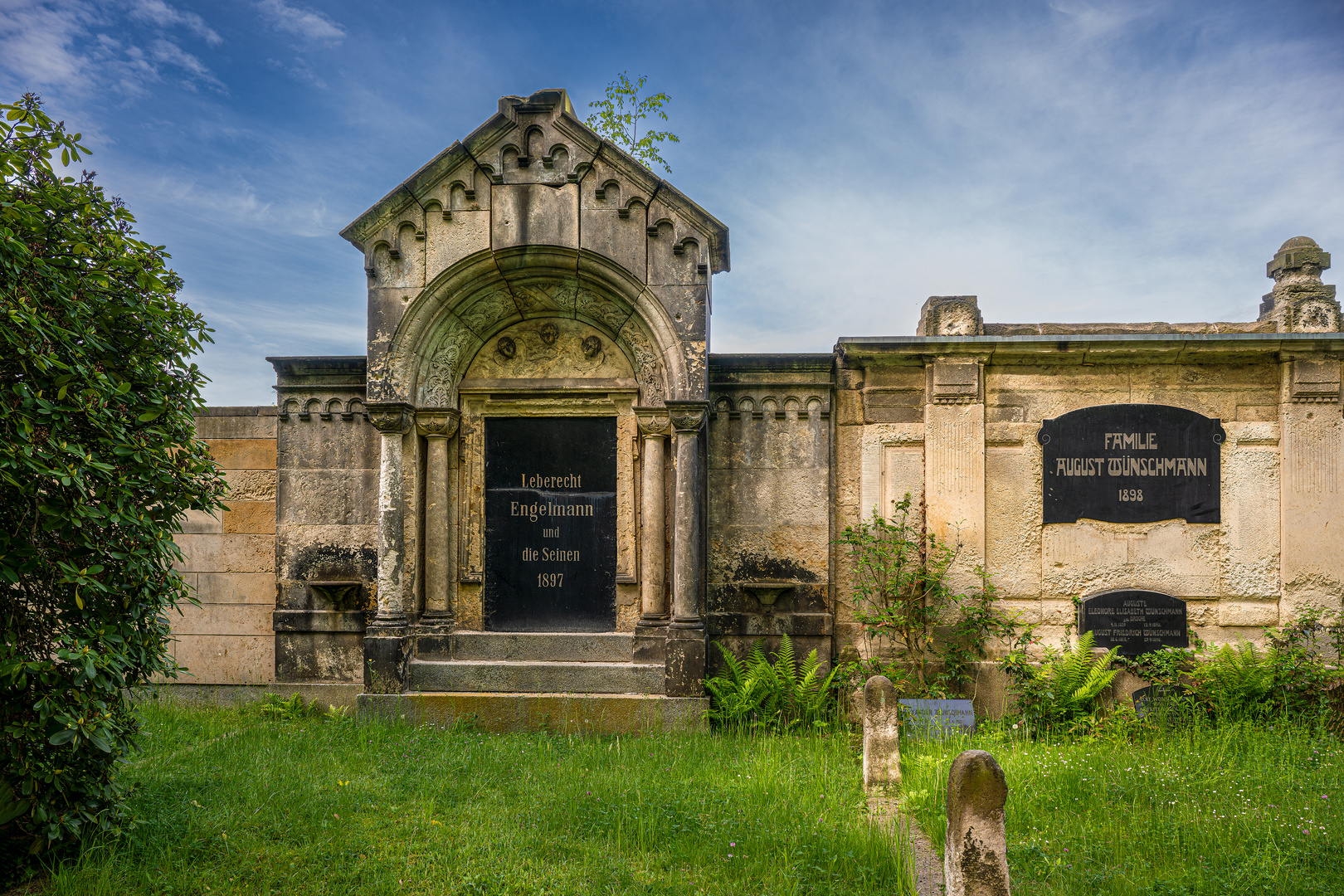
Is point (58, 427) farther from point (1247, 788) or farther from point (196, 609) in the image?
point (1247, 788)

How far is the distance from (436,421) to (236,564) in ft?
9.26

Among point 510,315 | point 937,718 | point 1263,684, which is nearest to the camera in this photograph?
point 937,718

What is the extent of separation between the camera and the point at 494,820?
4.20 metres

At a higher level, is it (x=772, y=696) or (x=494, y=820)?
(x=772, y=696)

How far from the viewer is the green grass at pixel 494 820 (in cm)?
353

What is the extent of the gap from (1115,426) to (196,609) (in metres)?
9.47

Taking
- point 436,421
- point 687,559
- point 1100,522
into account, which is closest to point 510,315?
point 436,421

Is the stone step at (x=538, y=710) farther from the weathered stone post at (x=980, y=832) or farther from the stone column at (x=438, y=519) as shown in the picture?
the weathered stone post at (x=980, y=832)

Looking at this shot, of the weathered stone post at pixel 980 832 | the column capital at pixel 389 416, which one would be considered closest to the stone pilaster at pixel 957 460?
the weathered stone post at pixel 980 832

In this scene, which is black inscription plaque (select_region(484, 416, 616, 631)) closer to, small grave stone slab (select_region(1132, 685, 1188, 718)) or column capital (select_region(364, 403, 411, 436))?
column capital (select_region(364, 403, 411, 436))

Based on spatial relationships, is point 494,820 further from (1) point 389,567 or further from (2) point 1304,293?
(2) point 1304,293

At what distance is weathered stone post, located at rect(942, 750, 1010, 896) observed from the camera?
8.78ft

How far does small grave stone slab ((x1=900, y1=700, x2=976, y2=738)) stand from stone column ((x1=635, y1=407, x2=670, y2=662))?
2.19m

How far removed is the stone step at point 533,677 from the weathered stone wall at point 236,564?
2088 mm
